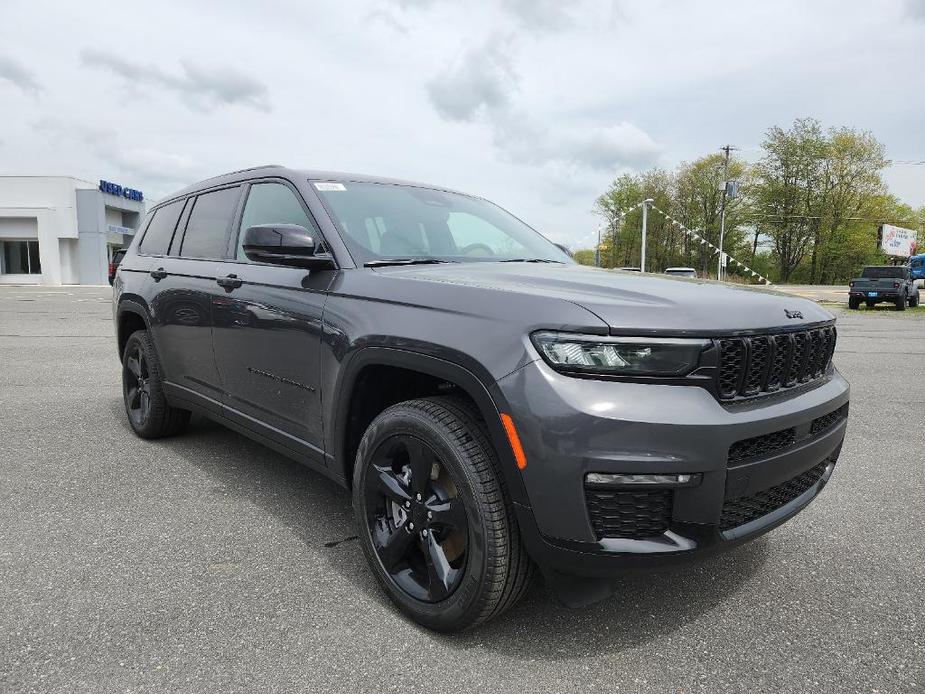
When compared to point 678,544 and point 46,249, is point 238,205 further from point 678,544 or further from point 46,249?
point 46,249

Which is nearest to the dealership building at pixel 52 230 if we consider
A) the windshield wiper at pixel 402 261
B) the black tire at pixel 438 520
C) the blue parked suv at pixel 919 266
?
the windshield wiper at pixel 402 261

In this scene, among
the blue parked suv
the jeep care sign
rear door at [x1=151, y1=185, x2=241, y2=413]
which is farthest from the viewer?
the jeep care sign

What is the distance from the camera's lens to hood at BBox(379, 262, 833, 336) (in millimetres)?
1887

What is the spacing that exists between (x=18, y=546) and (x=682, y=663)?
276 centimetres

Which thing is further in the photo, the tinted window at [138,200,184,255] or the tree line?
the tree line

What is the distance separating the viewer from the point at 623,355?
6.10 ft

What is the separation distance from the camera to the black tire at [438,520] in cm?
200

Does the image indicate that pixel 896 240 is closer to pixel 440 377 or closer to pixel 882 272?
pixel 882 272

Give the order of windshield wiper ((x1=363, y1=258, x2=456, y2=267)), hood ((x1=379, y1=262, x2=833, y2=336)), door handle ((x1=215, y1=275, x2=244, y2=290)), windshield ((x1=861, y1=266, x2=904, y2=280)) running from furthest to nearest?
windshield ((x1=861, y1=266, x2=904, y2=280)), door handle ((x1=215, y1=275, x2=244, y2=290)), windshield wiper ((x1=363, y1=258, x2=456, y2=267)), hood ((x1=379, y1=262, x2=833, y2=336))

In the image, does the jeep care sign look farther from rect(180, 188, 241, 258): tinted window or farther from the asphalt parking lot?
rect(180, 188, 241, 258): tinted window

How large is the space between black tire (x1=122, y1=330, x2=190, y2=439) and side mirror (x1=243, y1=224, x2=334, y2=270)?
1970 mm

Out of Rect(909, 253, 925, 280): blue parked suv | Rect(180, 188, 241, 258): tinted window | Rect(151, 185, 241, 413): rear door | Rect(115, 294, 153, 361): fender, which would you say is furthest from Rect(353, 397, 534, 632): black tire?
Rect(909, 253, 925, 280): blue parked suv

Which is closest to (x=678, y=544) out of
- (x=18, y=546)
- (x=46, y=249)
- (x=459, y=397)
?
(x=459, y=397)

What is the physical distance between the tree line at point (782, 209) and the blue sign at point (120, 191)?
114 feet
